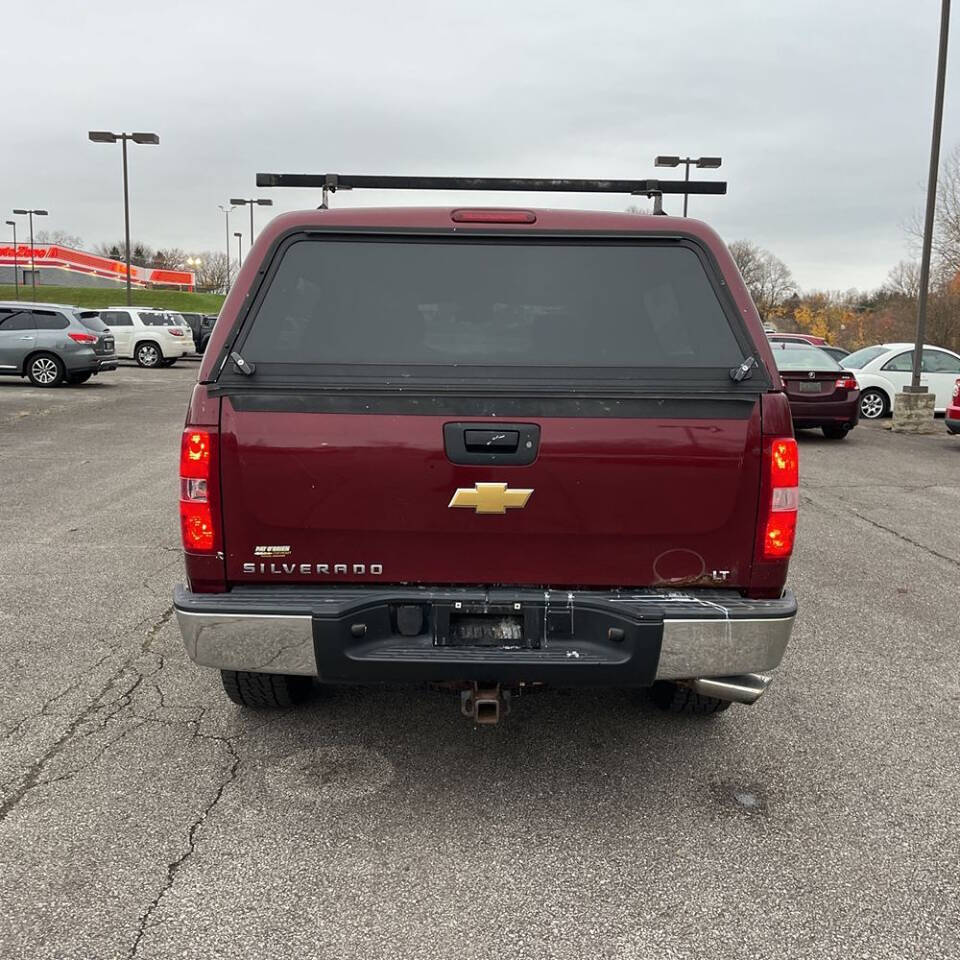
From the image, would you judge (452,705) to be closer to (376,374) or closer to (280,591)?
(280,591)

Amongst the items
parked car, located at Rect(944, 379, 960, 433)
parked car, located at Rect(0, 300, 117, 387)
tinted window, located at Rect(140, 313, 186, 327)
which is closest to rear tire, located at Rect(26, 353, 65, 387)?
parked car, located at Rect(0, 300, 117, 387)

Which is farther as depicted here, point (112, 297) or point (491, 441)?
point (112, 297)

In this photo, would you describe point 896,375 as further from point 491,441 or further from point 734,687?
point 491,441

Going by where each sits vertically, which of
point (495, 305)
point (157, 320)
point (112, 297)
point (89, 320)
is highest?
point (112, 297)

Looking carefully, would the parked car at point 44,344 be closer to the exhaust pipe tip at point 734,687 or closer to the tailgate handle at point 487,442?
the tailgate handle at point 487,442

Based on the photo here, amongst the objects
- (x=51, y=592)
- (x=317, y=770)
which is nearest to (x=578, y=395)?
(x=317, y=770)

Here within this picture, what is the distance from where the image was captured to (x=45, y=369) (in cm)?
1970

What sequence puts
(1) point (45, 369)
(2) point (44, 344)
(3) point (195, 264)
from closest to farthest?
(2) point (44, 344) → (1) point (45, 369) → (3) point (195, 264)

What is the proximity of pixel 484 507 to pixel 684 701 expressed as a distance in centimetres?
149

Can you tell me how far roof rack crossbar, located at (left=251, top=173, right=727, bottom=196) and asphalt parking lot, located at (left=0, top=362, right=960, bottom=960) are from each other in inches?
87.7

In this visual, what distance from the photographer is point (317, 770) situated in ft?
11.0

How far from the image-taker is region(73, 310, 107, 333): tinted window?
20.2 m

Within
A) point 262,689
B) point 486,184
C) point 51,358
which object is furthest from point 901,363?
point 51,358

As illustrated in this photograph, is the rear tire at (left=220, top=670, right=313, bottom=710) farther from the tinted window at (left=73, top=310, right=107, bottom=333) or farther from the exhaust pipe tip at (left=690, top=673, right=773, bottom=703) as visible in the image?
the tinted window at (left=73, top=310, right=107, bottom=333)
